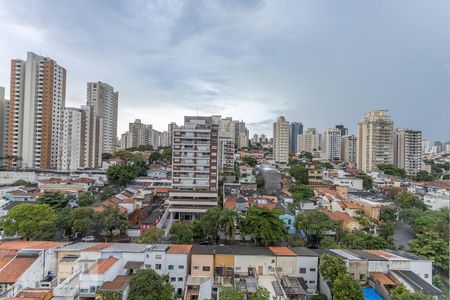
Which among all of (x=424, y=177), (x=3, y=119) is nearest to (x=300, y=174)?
(x=424, y=177)

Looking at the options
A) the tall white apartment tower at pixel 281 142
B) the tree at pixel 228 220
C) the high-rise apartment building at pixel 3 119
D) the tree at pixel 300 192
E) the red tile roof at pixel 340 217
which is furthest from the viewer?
the tall white apartment tower at pixel 281 142

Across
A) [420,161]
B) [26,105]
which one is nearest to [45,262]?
[26,105]

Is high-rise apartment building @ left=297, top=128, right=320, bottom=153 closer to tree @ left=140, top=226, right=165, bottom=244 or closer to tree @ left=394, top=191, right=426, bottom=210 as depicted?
tree @ left=394, top=191, right=426, bottom=210

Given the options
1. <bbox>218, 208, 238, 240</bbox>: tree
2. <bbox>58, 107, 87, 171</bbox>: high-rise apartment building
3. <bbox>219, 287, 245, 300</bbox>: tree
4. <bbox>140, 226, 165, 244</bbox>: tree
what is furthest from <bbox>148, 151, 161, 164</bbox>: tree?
<bbox>219, 287, 245, 300</bbox>: tree

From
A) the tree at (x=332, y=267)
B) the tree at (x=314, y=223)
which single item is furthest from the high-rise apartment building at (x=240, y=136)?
the tree at (x=332, y=267)

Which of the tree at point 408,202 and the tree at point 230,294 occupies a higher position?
the tree at point 408,202

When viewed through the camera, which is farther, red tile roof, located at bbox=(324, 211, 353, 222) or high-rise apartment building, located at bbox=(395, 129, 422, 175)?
high-rise apartment building, located at bbox=(395, 129, 422, 175)

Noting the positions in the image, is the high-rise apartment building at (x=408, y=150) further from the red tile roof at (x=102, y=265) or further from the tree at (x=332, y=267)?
the red tile roof at (x=102, y=265)
